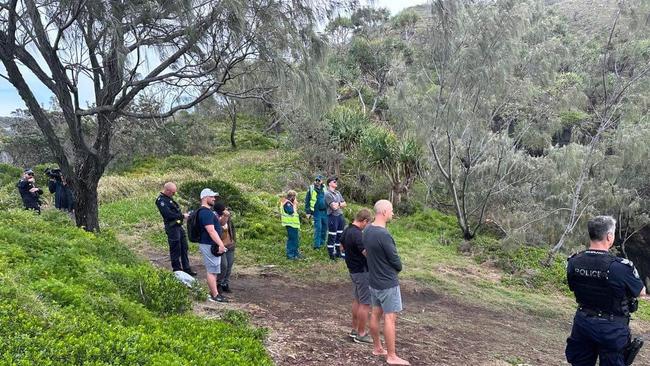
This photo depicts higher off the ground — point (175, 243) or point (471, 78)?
point (471, 78)

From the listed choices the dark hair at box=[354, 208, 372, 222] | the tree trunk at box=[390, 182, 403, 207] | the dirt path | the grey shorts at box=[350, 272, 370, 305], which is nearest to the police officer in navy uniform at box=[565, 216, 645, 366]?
the dirt path

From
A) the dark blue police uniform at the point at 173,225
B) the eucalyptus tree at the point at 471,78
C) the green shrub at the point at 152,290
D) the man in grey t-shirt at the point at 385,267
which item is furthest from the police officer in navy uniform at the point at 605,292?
the eucalyptus tree at the point at 471,78

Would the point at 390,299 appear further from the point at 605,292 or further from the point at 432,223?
the point at 432,223

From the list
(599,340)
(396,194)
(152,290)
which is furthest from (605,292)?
(396,194)

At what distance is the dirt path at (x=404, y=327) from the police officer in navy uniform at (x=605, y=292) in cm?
173

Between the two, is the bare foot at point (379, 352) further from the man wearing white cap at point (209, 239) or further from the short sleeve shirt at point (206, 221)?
the short sleeve shirt at point (206, 221)

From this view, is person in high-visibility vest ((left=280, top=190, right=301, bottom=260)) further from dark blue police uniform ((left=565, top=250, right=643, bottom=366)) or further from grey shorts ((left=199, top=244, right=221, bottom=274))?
dark blue police uniform ((left=565, top=250, right=643, bottom=366))

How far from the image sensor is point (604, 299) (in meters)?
4.09

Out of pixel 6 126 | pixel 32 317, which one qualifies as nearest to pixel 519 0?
pixel 32 317

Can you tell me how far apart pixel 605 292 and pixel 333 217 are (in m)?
6.38

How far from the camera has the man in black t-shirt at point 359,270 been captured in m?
5.54

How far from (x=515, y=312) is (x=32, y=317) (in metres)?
7.63

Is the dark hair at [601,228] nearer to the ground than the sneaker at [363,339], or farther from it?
farther from it

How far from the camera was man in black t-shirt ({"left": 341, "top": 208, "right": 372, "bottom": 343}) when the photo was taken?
18.2 feet
